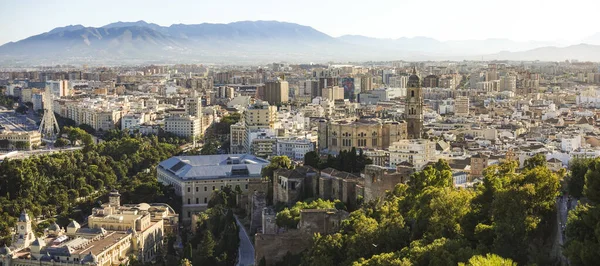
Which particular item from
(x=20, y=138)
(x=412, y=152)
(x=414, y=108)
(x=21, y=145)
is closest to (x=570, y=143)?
(x=414, y=108)

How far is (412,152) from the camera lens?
20891 millimetres

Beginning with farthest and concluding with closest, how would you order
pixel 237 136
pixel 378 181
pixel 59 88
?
pixel 59 88 < pixel 237 136 < pixel 378 181

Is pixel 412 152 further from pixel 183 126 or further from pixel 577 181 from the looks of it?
pixel 183 126

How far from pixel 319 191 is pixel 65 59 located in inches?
5355

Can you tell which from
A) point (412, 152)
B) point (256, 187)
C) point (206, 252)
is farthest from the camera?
point (412, 152)

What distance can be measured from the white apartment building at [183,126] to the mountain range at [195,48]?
104279 millimetres

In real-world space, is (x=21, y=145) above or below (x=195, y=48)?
below

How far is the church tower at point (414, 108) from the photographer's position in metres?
24.2

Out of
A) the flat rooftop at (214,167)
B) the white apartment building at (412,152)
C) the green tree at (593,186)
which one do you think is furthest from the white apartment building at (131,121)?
the green tree at (593,186)

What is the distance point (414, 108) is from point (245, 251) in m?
10.7

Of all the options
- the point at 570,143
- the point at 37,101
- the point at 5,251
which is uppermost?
the point at 37,101

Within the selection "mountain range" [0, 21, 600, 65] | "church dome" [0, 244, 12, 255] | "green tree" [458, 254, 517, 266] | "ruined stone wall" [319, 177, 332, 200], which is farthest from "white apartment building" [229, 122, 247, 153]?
"mountain range" [0, 21, 600, 65]

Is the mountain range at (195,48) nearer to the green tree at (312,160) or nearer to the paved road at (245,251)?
the green tree at (312,160)

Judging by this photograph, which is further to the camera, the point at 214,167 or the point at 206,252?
the point at 214,167
